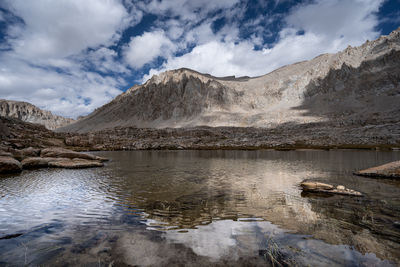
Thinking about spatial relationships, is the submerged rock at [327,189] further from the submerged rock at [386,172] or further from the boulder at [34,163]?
the boulder at [34,163]

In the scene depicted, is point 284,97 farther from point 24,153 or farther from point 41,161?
point 41,161

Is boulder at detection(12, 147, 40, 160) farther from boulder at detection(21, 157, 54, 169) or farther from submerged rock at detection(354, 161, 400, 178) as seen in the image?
submerged rock at detection(354, 161, 400, 178)

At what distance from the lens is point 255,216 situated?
8477 mm

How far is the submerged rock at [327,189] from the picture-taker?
461 inches

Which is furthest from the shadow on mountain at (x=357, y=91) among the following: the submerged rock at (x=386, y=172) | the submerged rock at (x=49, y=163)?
the submerged rock at (x=49, y=163)

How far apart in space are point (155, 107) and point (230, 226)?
17223 cm

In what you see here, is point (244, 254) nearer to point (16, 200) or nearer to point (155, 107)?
point (16, 200)

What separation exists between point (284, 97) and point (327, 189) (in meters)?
154

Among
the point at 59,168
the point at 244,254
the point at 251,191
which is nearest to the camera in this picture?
the point at 244,254

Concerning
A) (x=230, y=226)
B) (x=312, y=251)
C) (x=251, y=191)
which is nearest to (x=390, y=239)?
(x=312, y=251)

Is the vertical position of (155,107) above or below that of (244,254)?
above

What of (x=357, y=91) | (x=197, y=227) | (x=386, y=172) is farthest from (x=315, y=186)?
(x=357, y=91)

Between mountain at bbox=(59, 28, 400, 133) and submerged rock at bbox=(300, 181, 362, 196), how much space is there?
101812 millimetres

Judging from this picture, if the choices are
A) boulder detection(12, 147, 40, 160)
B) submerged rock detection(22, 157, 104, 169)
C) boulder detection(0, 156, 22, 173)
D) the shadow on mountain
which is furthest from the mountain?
boulder detection(0, 156, 22, 173)
